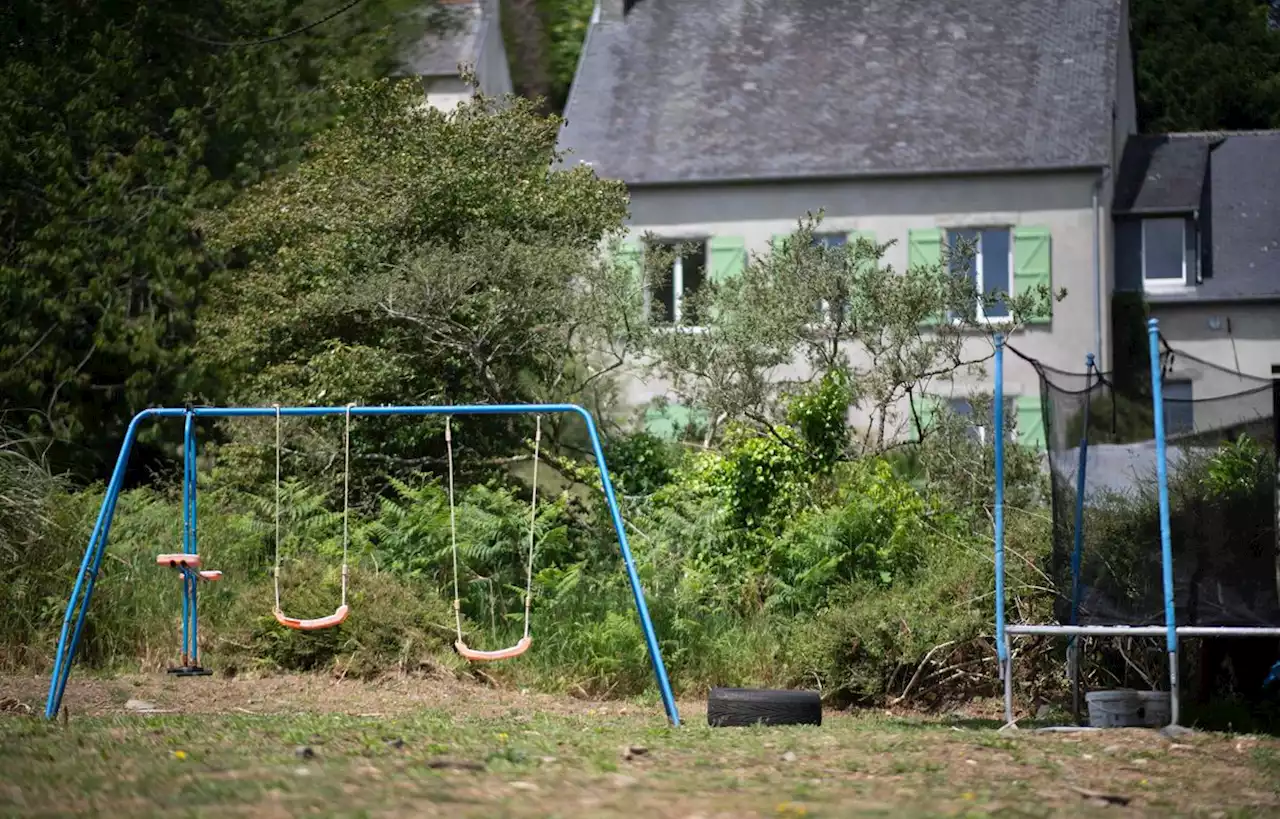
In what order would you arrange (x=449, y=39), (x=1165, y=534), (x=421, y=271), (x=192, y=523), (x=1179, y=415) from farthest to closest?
(x=421, y=271), (x=449, y=39), (x=192, y=523), (x=1179, y=415), (x=1165, y=534)

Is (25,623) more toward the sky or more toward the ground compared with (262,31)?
more toward the ground

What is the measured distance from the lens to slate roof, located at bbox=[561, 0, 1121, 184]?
27.9 meters

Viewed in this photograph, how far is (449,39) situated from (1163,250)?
18.9 metres

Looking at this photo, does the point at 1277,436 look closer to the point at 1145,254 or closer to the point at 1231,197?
the point at 1145,254

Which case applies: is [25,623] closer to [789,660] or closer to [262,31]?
[789,660]

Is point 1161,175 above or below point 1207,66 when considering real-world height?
below

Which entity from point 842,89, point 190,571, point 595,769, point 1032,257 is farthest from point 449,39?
point 842,89

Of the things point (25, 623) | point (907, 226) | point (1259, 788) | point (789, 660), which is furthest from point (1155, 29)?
point (1259, 788)

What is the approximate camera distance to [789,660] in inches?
527

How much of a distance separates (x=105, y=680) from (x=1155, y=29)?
31.0 meters

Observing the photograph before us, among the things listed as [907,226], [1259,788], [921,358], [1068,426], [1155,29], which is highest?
[1155,29]

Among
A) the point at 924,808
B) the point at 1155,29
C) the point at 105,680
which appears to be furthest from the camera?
the point at 1155,29

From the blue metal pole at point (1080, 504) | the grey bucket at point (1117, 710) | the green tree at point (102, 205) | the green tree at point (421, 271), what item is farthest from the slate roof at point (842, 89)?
the grey bucket at point (1117, 710)

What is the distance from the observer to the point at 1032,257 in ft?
Answer: 89.2
